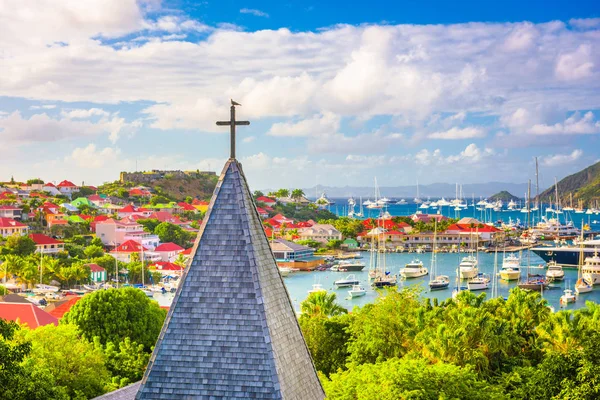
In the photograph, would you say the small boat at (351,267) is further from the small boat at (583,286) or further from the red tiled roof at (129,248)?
the small boat at (583,286)

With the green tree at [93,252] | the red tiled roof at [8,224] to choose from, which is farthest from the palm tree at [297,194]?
the green tree at [93,252]

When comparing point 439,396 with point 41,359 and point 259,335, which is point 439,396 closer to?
point 259,335

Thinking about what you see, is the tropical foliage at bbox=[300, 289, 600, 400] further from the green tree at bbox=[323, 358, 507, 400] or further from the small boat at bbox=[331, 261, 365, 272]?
the small boat at bbox=[331, 261, 365, 272]

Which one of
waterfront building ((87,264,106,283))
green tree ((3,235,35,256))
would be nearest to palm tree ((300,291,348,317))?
waterfront building ((87,264,106,283))

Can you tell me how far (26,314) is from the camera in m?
34.5

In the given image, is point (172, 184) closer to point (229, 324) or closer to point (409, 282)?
point (409, 282)

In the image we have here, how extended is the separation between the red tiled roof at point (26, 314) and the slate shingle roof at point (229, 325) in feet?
86.1

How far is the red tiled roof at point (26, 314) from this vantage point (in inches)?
1335

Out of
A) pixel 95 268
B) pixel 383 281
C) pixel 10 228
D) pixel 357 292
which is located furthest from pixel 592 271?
pixel 10 228

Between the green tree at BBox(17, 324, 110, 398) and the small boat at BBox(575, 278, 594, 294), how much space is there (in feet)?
182

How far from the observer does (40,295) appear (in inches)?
2477

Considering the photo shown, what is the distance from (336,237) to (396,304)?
87.7 metres

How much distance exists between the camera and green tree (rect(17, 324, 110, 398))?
22031mm

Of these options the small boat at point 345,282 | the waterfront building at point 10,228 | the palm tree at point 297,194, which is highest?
the palm tree at point 297,194
